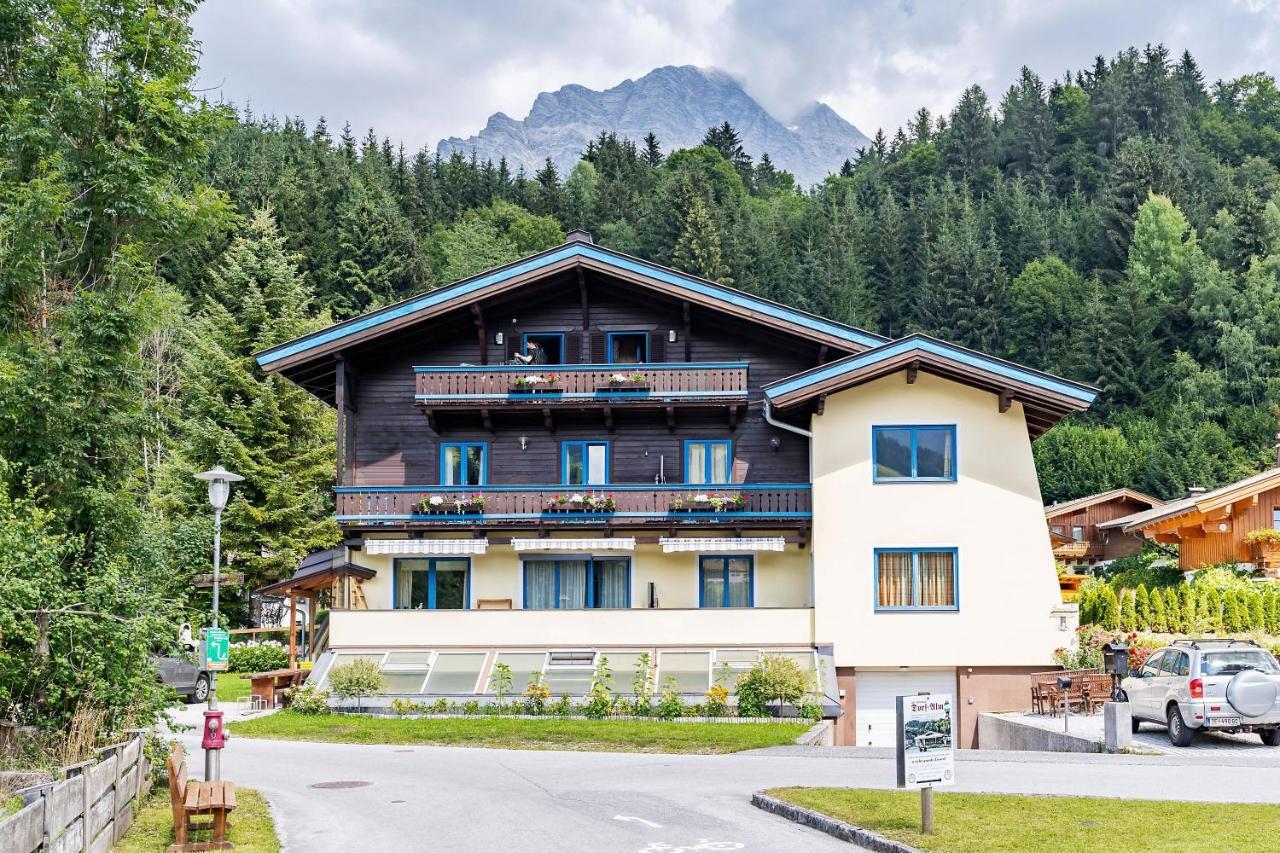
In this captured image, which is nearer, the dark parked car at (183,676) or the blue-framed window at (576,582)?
the dark parked car at (183,676)

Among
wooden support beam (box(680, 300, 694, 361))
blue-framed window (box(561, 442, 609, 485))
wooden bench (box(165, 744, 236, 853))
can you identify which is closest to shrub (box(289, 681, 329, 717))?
blue-framed window (box(561, 442, 609, 485))

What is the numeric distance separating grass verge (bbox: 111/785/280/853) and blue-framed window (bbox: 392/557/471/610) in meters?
17.7

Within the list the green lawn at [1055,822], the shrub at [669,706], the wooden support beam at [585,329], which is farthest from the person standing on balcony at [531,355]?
the green lawn at [1055,822]

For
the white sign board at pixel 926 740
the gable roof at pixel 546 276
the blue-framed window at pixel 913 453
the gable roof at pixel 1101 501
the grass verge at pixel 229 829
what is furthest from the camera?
the gable roof at pixel 1101 501

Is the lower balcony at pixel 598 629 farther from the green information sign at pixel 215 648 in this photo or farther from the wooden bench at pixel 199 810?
the wooden bench at pixel 199 810

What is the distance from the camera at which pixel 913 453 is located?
34875 mm

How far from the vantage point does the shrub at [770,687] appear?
1192 inches

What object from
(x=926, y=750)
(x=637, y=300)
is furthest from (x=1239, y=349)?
(x=926, y=750)

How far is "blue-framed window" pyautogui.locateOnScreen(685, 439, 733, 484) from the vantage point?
3772cm

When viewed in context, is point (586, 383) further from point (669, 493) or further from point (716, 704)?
point (716, 704)

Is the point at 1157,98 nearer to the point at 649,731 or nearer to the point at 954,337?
the point at 954,337

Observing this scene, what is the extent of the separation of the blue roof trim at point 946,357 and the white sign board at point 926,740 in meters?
18.9

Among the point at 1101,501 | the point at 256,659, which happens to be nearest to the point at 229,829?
the point at 256,659

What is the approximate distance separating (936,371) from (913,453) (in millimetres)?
2151
